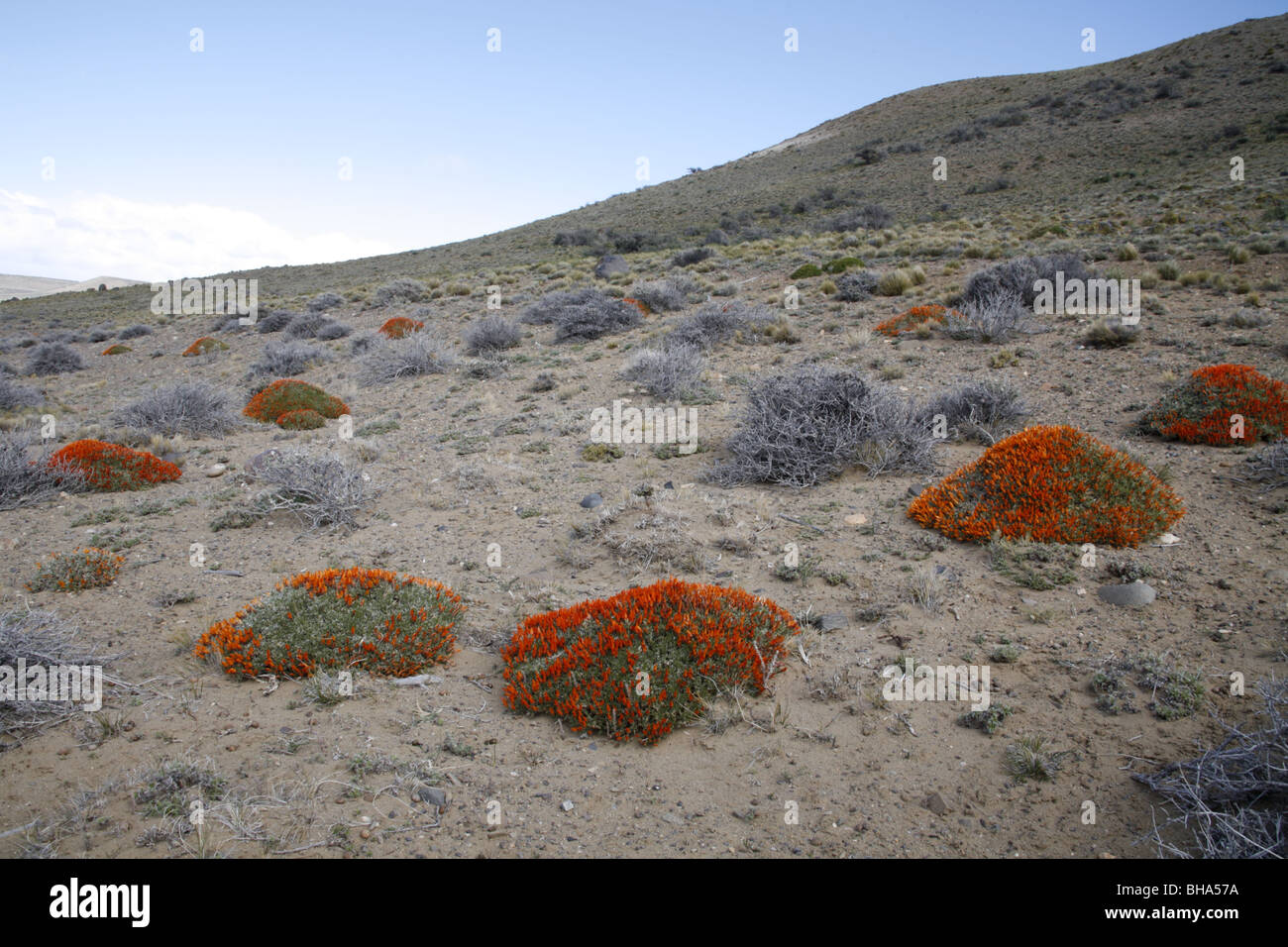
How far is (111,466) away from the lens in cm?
924

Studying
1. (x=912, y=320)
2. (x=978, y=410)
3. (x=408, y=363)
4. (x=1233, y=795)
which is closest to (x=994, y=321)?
(x=912, y=320)

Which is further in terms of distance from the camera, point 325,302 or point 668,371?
point 325,302

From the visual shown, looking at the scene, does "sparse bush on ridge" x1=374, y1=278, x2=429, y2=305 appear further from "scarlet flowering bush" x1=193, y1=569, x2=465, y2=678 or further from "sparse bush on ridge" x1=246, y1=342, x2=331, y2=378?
"scarlet flowering bush" x1=193, y1=569, x2=465, y2=678

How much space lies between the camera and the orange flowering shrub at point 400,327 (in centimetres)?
1856

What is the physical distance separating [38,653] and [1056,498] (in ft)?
24.5

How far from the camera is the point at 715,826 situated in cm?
323

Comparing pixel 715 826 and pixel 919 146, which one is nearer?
pixel 715 826

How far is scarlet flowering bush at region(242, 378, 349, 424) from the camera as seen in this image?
41.7ft

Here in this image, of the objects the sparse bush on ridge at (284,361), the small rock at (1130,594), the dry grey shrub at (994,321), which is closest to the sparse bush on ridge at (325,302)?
the sparse bush on ridge at (284,361)

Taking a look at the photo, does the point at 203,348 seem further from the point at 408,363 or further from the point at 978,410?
the point at 978,410

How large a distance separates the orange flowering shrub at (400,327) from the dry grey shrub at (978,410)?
14385mm
